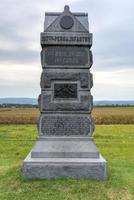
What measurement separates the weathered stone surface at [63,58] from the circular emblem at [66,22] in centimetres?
56

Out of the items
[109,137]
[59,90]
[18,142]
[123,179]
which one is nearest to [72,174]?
[123,179]

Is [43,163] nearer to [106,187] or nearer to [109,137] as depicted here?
[106,187]

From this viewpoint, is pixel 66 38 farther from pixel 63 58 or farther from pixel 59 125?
pixel 59 125

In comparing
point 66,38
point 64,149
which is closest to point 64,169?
point 64,149

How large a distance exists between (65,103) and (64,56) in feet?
4.06

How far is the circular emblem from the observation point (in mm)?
11695

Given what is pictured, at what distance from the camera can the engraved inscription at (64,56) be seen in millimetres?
11672

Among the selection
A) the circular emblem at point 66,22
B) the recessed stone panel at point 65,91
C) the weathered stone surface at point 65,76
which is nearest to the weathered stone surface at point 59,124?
the recessed stone panel at point 65,91

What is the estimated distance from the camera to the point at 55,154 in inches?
454

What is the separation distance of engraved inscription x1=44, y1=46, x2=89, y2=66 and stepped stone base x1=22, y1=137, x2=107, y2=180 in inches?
78.7

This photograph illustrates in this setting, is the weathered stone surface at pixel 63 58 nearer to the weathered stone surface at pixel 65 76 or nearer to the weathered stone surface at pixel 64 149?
the weathered stone surface at pixel 65 76

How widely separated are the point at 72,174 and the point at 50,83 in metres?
2.44

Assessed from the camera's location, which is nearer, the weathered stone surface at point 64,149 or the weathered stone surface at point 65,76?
the weathered stone surface at point 64,149

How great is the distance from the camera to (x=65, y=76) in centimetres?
1166
